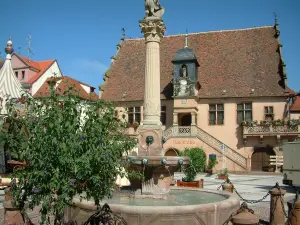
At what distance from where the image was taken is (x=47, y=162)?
550 cm

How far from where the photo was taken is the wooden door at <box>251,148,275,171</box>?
32903 mm

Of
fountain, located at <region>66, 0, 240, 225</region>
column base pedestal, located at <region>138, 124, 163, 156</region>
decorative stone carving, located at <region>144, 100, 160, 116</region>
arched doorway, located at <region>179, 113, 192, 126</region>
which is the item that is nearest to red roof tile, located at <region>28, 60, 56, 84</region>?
arched doorway, located at <region>179, 113, 192, 126</region>

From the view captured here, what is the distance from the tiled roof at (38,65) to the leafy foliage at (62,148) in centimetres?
3556

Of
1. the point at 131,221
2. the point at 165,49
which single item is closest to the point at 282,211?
the point at 131,221

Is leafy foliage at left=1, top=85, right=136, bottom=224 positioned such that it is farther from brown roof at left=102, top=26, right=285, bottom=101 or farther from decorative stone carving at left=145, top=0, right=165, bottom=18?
brown roof at left=102, top=26, right=285, bottom=101

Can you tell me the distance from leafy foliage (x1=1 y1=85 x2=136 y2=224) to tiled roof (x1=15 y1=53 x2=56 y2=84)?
117 ft

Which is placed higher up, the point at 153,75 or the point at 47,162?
the point at 153,75

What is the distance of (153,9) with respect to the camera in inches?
508

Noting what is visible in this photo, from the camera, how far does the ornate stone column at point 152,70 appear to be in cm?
1242

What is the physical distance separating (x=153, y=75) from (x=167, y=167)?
361 cm

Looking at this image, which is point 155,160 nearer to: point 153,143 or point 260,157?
point 153,143

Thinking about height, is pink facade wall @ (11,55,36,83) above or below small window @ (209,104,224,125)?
above

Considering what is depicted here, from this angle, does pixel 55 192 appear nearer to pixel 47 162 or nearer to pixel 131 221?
pixel 47 162

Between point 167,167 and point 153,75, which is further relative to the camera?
point 153,75
